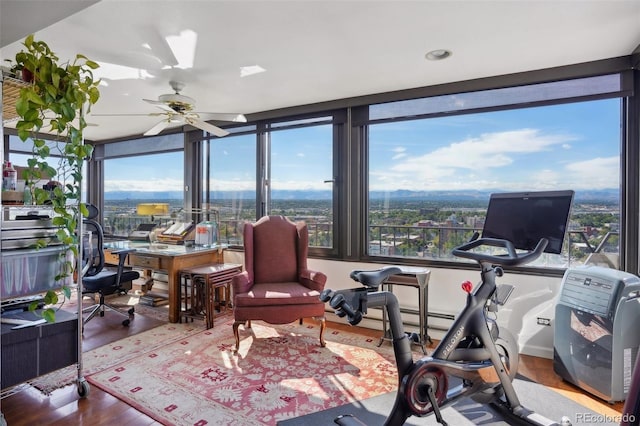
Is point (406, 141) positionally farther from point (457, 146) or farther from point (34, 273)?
point (34, 273)

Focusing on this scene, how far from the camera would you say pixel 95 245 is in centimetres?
361

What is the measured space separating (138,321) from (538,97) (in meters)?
4.56

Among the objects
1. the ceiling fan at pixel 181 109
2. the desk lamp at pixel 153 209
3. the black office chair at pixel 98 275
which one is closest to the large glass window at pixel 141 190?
the desk lamp at pixel 153 209

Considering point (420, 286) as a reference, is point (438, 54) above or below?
above

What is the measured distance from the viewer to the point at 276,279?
3457 mm

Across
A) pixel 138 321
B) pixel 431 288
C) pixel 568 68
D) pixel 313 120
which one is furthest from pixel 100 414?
pixel 568 68

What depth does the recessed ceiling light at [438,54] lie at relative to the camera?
8.45 feet

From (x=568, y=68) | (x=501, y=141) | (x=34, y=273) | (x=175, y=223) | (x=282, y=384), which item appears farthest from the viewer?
(x=175, y=223)

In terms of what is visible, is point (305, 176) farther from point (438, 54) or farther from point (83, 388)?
point (83, 388)

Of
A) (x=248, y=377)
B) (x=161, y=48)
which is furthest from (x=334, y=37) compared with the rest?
(x=248, y=377)

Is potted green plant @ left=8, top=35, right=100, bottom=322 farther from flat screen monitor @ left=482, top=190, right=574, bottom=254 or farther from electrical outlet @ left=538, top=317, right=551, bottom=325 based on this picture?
electrical outlet @ left=538, top=317, right=551, bottom=325

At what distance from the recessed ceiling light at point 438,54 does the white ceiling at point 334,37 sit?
52mm

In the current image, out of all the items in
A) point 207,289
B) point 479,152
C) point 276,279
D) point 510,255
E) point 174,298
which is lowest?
point 174,298

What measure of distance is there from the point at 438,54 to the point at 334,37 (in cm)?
87
